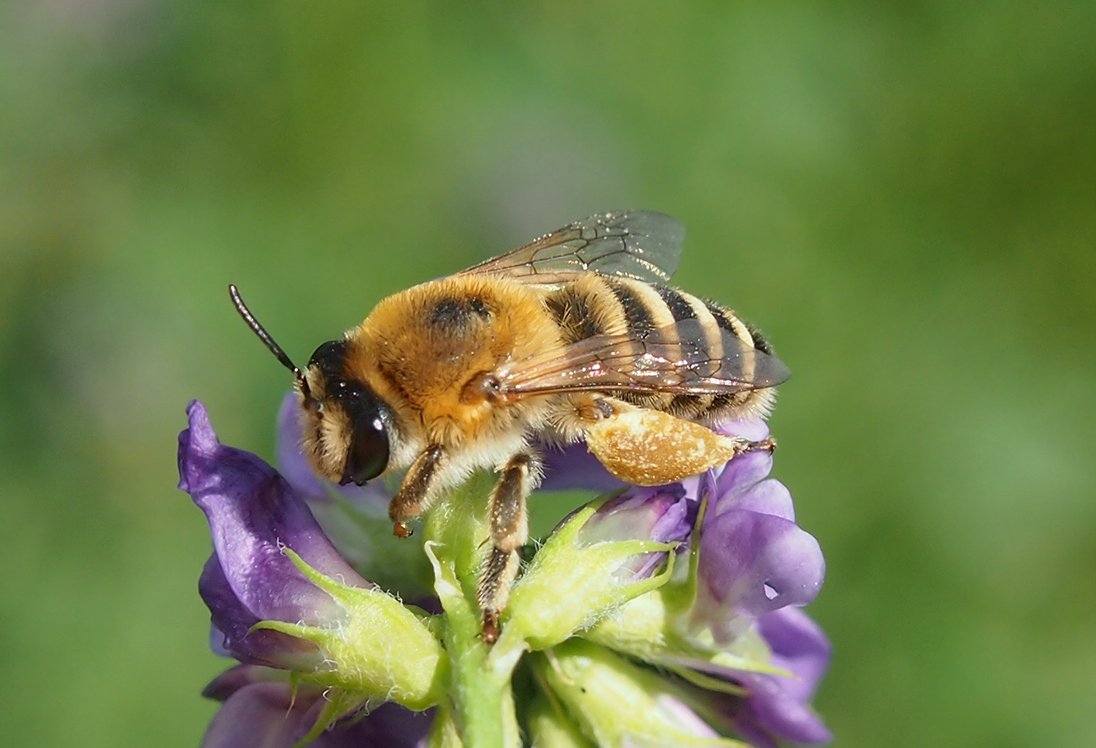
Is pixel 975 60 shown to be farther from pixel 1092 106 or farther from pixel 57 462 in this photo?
pixel 57 462

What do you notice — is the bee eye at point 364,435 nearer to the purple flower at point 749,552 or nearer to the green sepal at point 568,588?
the green sepal at point 568,588

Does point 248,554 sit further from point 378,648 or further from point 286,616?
point 378,648

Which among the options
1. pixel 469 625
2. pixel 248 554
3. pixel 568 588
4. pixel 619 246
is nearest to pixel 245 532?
pixel 248 554

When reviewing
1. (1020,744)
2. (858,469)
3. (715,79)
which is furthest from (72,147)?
(1020,744)

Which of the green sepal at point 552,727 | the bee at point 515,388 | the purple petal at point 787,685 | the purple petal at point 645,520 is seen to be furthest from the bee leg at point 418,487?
the purple petal at point 787,685

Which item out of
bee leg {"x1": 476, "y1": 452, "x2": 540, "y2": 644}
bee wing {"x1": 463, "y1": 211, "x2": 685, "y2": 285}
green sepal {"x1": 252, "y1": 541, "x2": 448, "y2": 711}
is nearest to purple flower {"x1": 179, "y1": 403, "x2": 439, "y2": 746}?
green sepal {"x1": 252, "y1": 541, "x2": 448, "y2": 711}

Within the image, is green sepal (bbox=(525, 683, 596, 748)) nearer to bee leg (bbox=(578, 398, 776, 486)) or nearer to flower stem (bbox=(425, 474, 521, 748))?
flower stem (bbox=(425, 474, 521, 748))

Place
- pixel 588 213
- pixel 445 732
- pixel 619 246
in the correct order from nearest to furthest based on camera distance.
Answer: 1. pixel 445 732
2. pixel 619 246
3. pixel 588 213
